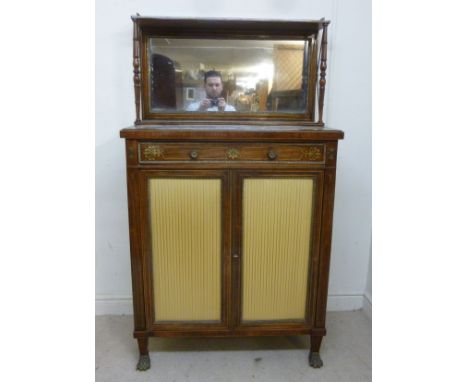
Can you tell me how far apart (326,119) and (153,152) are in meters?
1.00

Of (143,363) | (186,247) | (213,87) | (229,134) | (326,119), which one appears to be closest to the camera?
(229,134)

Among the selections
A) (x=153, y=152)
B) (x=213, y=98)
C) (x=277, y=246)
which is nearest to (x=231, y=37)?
(x=213, y=98)

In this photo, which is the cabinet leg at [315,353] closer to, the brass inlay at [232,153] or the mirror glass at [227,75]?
the brass inlay at [232,153]

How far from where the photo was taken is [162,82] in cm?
183

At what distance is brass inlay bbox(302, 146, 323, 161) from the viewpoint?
60.3 inches

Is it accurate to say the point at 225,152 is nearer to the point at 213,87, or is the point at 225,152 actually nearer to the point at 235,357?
the point at 213,87

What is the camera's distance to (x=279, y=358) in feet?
6.01

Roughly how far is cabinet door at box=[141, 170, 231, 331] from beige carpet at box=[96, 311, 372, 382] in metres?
0.24

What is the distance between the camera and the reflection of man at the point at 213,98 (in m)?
1.85

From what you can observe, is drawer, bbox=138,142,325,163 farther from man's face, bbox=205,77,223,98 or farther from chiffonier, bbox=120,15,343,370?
man's face, bbox=205,77,223,98

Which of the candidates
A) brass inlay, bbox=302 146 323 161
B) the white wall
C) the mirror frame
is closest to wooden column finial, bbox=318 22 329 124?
the mirror frame

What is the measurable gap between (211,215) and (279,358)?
2.77ft

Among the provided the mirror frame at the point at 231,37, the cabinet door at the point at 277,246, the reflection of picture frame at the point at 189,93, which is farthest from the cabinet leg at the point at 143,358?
the reflection of picture frame at the point at 189,93

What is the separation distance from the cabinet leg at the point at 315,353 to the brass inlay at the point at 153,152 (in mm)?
1124
